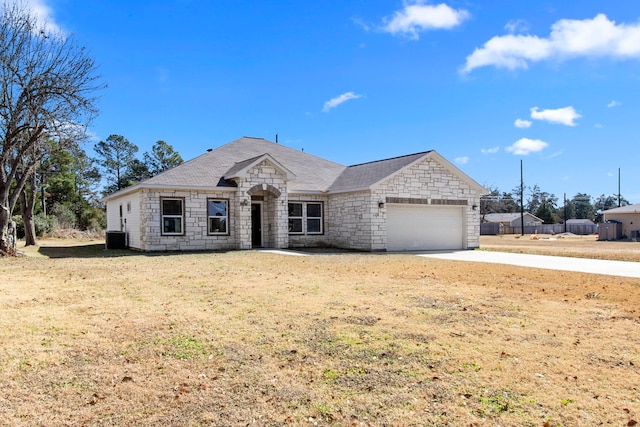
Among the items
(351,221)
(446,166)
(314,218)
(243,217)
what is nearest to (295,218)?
(314,218)

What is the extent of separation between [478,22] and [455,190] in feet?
25.5

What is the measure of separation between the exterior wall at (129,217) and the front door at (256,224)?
4977 mm

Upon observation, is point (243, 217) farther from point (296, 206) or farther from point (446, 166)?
point (446, 166)

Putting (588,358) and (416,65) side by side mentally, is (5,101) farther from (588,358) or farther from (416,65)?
(588,358)

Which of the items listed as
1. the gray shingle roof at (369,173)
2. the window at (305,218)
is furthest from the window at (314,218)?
the gray shingle roof at (369,173)

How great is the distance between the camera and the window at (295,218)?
21225mm

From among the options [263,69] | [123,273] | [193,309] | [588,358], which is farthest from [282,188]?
[588,358]

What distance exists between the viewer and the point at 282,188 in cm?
1983

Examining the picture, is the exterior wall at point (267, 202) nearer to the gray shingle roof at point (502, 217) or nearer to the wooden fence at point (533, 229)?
the wooden fence at point (533, 229)

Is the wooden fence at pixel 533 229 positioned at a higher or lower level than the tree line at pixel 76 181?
lower

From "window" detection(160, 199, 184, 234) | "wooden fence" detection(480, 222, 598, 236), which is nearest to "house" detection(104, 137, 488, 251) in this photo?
"window" detection(160, 199, 184, 234)

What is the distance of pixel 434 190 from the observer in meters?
20.5

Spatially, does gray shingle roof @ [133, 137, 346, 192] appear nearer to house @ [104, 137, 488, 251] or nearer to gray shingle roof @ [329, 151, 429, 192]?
house @ [104, 137, 488, 251]

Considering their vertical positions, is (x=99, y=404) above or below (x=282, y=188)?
below
